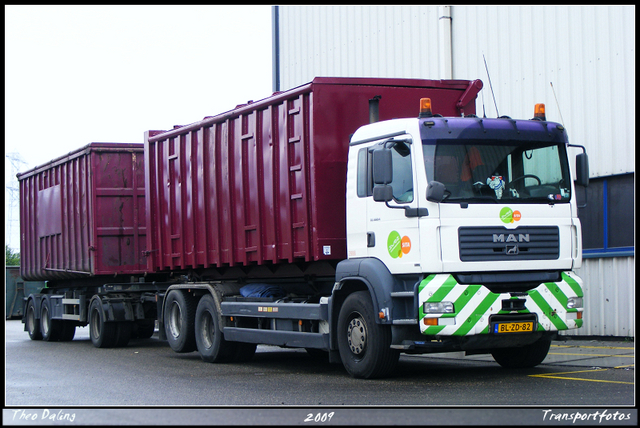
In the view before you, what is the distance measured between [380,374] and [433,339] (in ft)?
2.53

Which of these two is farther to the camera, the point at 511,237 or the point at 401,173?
the point at 401,173

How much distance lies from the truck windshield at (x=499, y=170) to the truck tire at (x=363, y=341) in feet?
5.32

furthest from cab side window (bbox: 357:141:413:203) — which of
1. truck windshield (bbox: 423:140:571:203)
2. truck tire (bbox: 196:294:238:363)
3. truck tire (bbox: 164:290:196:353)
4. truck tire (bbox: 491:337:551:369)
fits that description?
truck tire (bbox: 164:290:196:353)

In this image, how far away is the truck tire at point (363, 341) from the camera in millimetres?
9898

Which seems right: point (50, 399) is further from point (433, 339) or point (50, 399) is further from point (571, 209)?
point (571, 209)

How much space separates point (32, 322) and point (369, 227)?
1334 cm

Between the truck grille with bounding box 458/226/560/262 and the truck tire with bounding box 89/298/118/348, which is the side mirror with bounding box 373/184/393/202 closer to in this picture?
the truck grille with bounding box 458/226/560/262

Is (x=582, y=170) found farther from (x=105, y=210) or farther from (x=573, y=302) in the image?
(x=105, y=210)

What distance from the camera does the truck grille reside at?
31.5ft

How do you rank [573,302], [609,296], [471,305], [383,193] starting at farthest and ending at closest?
1. [609,296]
2. [573,302]
3. [383,193]
4. [471,305]

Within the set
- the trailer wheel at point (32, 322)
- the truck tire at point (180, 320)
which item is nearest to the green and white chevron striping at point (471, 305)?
the truck tire at point (180, 320)

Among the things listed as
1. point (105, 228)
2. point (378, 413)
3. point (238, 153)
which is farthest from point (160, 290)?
point (378, 413)

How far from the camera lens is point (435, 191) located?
9453 mm

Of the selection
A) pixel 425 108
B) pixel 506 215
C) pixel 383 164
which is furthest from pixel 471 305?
pixel 425 108
